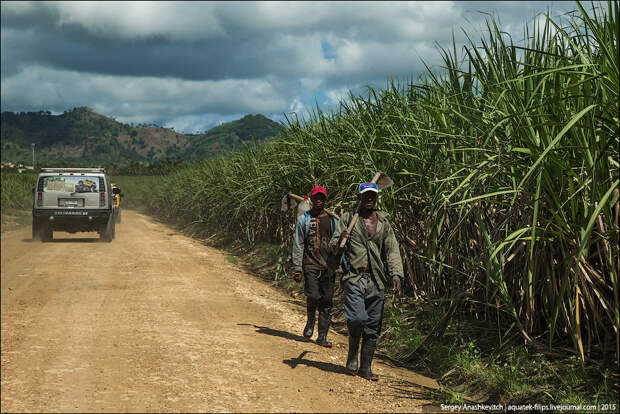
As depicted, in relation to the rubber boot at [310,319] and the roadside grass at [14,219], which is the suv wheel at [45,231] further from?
the rubber boot at [310,319]

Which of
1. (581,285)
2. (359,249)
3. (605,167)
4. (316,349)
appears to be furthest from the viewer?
(316,349)

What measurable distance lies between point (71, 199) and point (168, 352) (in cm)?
1205

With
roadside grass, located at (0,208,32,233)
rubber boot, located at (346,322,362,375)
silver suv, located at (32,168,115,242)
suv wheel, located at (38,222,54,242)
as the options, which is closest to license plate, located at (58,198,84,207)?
silver suv, located at (32,168,115,242)

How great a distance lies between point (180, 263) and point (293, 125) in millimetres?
4464

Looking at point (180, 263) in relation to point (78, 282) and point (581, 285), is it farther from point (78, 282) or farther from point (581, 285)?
point (581, 285)

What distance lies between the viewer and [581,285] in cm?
432

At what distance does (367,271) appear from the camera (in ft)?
17.8

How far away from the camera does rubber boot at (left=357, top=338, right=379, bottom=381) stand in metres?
5.34

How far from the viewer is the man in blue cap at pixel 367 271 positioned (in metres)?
5.34

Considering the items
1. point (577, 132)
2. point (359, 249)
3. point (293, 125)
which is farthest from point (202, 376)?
point (293, 125)

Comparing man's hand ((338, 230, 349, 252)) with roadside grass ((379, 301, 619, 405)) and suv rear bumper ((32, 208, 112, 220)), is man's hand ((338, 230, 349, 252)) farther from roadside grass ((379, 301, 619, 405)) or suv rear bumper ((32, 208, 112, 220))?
suv rear bumper ((32, 208, 112, 220))

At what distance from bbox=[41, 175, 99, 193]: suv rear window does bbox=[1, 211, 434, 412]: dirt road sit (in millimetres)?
5377

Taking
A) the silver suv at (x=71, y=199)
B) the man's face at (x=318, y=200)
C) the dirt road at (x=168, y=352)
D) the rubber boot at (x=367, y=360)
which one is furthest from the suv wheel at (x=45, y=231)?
the rubber boot at (x=367, y=360)

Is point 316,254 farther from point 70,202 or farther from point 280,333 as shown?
point 70,202
